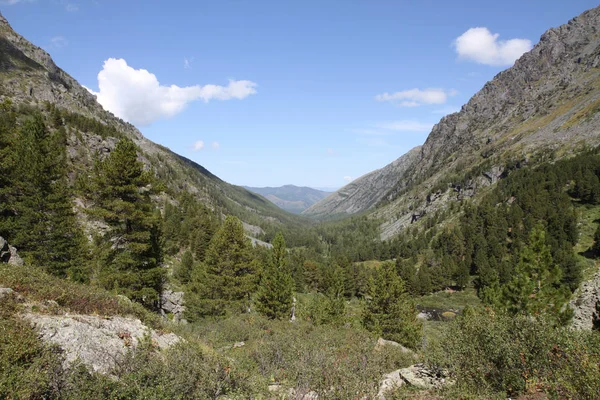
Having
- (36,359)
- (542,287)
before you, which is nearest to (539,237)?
(542,287)

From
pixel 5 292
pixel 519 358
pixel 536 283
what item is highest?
pixel 5 292

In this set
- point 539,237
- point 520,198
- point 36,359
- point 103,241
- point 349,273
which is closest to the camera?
point 36,359

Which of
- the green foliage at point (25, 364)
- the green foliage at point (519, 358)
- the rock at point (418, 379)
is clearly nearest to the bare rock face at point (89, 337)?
the green foliage at point (25, 364)

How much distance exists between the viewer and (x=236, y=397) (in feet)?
29.0

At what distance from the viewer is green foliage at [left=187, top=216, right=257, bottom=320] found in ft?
102

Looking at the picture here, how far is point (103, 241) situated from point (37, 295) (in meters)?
10.6

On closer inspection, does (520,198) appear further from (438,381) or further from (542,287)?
(438,381)

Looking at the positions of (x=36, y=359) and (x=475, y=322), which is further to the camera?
(x=475, y=322)

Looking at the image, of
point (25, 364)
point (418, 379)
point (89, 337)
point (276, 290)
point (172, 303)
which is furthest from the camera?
point (172, 303)

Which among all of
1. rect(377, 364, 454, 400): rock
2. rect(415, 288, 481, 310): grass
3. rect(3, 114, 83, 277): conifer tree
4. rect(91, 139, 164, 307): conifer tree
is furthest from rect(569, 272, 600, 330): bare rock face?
rect(415, 288, 481, 310): grass

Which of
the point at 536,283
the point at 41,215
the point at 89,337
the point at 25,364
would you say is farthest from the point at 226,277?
the point at 536,283

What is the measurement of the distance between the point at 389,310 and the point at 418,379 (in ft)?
76.3

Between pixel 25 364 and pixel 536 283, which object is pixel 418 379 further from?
pixel 536 283

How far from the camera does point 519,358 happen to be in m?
10.8
